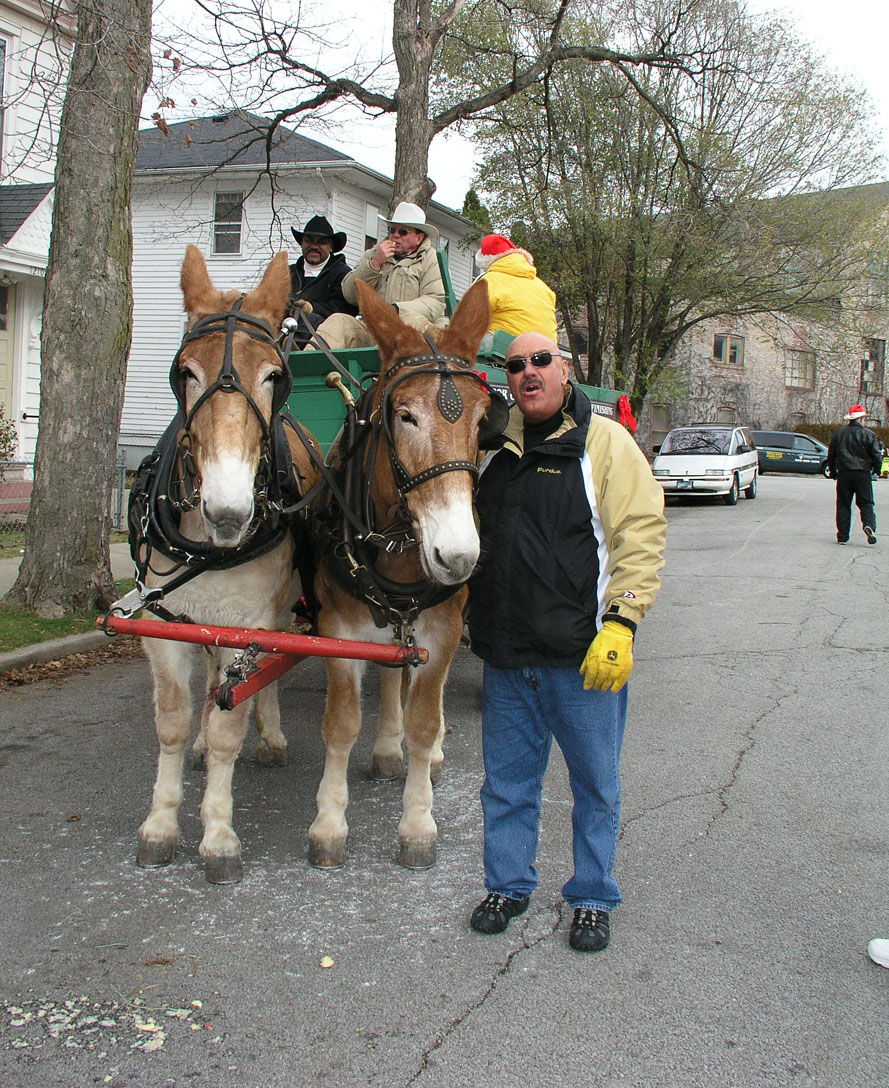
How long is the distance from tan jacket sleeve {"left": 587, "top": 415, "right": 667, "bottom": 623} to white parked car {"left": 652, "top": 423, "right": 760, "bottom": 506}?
1969 centimetres

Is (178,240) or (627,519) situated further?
(178,240)

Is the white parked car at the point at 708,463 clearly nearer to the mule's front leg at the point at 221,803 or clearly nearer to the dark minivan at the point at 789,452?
the dark minivan at the point at 789,452

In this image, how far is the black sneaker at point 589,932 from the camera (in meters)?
3.31

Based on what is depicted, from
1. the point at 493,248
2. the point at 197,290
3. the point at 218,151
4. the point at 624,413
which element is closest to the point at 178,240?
the point at 218,151

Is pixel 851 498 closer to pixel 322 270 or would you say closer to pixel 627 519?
pixel 322 270

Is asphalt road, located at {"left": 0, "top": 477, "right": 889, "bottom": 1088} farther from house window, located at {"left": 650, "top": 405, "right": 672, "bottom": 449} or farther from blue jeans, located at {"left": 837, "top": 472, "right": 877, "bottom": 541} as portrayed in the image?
house window, located at {"left": 650, "top": 405, "right": 672, "bottom": 449}

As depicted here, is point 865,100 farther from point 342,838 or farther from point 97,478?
point 342,838

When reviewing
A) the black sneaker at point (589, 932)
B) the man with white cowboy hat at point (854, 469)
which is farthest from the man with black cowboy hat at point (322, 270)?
the man with white cowboy hat at point (854, 469)

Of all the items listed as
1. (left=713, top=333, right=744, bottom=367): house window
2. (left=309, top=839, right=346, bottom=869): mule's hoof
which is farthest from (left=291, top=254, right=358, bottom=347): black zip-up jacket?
(left=713, top=333, right=744, bottom=367): house window

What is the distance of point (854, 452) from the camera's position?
14.7 meters

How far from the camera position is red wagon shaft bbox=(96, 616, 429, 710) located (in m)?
3.38

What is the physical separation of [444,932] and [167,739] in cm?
132

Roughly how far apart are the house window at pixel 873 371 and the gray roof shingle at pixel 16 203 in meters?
44.0

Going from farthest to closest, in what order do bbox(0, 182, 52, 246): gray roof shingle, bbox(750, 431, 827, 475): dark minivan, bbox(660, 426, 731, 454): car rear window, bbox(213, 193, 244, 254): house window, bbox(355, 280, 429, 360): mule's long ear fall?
bbox(750, 431, 827, 475): dark minivan
bbox(660, 426, 731, 454): car rear window
bbox(213, 193, 244, 254): house window
bbox(0, 182, 52, 246): gray roof shingle
bbox(355, 280, 429, 360): mule's long ear
